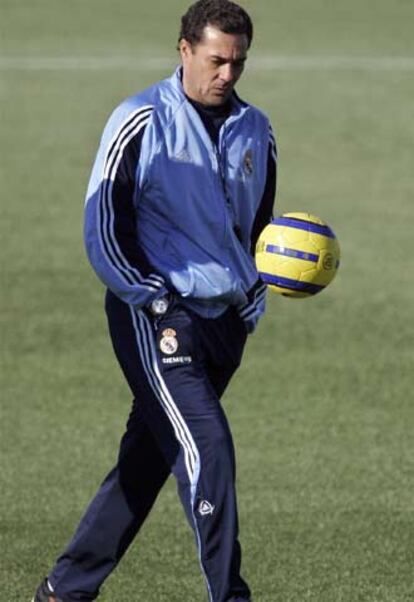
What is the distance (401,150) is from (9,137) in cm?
504

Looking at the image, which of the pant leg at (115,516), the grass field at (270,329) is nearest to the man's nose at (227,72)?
the pant leg at (115,516)

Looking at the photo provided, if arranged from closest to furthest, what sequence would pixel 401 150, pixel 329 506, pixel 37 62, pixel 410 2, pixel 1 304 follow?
pixel 329 506, pixel 1 304, pixel 401 150, pixel 37 62, pixel 410 2

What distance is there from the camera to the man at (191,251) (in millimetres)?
7633

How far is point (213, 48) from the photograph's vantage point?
25.3ft

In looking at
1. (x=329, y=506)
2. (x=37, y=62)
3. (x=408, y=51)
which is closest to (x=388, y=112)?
(x=408, y=51)

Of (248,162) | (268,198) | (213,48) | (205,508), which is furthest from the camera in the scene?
(268,198)

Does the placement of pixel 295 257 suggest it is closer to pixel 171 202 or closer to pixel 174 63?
pixel 171 202

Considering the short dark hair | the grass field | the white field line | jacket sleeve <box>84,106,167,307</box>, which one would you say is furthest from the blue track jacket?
the white field line

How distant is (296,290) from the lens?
8.14 meters

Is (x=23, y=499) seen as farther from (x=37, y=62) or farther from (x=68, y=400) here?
(x=37, y=62)

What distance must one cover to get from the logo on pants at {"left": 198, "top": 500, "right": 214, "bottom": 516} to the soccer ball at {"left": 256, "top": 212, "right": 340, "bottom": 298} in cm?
107

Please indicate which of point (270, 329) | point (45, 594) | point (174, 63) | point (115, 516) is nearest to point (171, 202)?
point (115, 516)

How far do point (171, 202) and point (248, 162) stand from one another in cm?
46

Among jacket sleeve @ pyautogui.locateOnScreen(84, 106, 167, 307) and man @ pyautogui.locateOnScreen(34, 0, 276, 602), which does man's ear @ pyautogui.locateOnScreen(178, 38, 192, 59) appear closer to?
man @ pyautogui.locateOnScreen(34, 0, 276, 602)
